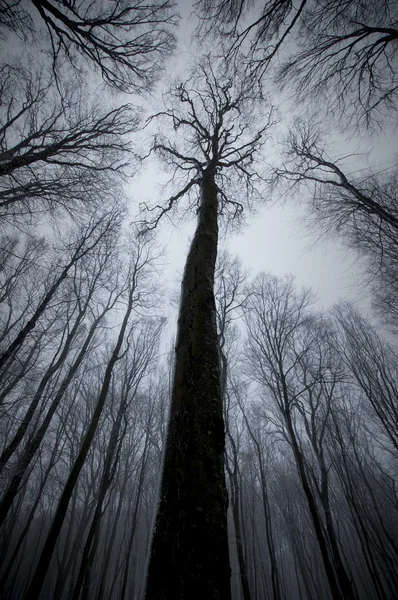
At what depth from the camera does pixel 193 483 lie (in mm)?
1183

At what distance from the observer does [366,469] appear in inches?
547

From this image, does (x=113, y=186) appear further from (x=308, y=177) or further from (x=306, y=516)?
(x=306, y=516)

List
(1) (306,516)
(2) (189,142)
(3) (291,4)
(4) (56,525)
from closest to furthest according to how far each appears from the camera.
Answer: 1. (3) (291,4)
2. (4) (56,525)
3. (2) (189,142)
4. (1) (306,516)

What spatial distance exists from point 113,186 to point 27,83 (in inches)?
115

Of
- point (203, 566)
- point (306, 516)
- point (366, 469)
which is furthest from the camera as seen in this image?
point (306, 516)

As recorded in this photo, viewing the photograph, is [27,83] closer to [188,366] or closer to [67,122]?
[67,122]

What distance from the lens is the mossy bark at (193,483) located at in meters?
0.91

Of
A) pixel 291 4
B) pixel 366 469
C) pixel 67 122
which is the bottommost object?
pixel 366 469

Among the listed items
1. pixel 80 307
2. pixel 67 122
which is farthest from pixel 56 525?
pixel 67 122

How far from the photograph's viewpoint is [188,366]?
171cm

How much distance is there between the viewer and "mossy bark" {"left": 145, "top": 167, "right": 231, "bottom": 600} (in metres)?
0.91

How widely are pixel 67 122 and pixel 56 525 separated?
9.62 m

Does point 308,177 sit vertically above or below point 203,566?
above

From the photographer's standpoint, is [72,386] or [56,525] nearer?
[56,525]
